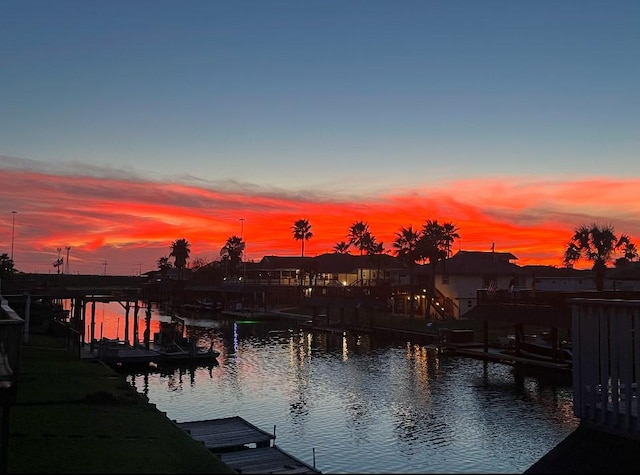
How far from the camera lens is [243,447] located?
22703mm

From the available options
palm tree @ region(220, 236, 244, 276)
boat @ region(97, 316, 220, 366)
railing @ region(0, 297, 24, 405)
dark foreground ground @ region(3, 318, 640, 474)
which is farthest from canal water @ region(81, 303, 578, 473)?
palm tree @ region(220, 236, 244, 276)

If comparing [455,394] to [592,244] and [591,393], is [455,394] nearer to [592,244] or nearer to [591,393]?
[591,393]

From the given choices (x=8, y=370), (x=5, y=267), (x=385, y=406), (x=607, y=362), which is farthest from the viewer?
(x=5, y=267)

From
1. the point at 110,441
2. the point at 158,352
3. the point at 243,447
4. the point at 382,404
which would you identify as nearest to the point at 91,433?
the point at 110,441

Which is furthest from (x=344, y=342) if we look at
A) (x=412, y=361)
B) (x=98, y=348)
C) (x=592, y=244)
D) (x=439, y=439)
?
(x=439, y=439)

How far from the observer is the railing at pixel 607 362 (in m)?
13.4

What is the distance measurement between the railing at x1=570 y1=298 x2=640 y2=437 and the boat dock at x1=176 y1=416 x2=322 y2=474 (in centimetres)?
867

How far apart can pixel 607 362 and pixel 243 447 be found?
1386cm

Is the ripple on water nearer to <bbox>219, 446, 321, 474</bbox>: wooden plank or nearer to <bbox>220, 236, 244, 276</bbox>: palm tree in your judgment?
<bbox>219, 446, 321, 474</bbox>: wooden plank

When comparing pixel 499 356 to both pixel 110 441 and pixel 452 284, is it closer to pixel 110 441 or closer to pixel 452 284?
pixel 452 284

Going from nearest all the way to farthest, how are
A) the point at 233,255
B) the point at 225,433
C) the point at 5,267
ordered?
the point at 225,433 < the point at 5,267 < the point at 233,255

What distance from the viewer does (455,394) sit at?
122 ft

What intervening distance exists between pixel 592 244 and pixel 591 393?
67148mm

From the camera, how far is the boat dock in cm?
1914
